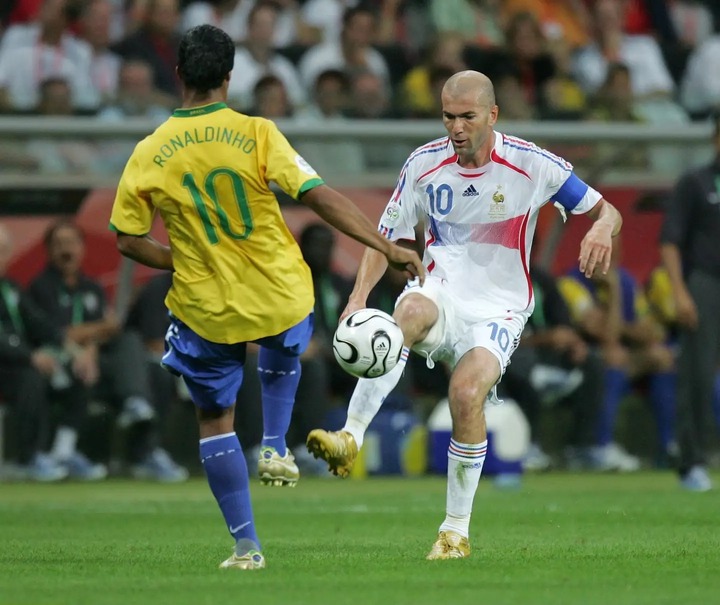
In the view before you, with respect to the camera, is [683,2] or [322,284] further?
[683,2]

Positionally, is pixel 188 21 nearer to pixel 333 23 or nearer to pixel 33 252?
pixel 333 23

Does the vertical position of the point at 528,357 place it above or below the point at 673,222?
below

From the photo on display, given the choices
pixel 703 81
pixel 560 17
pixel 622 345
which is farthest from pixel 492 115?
pixel 560 17

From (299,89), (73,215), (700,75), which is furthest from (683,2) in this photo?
(73,215)

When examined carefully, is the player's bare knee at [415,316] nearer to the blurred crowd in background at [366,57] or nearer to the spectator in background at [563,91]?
the blurred crowd in background at [366,57]

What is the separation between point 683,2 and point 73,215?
8.93 m

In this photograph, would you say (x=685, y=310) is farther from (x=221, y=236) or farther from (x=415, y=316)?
(x=221, y=236)

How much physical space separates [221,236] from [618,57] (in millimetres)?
11692

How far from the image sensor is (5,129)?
13.4m

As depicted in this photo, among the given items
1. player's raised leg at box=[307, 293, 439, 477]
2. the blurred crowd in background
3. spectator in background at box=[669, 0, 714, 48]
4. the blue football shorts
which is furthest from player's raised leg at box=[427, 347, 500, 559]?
spectator in background at box=[669, 0, 714, 48]

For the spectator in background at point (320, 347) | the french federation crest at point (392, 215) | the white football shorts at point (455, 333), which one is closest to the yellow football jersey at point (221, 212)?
the white football shorts at point (455, 333)

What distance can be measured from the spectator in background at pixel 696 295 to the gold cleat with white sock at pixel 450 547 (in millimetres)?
4991

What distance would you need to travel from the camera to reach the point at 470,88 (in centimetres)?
758

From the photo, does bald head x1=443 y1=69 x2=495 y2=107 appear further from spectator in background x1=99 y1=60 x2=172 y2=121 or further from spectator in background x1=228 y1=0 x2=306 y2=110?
spectator in background x1=228 y1=0 x2=306 y2=110
